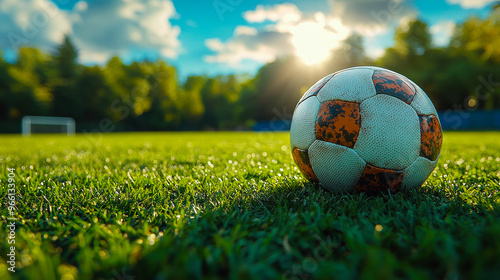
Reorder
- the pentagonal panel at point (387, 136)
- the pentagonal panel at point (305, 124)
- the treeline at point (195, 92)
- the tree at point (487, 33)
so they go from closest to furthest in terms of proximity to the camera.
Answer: the pentagonal panel at point (387, 136)
the pentagonal panel at point (305, 124)
the tree at point (487, 33)
the treeline at point (195, 92)

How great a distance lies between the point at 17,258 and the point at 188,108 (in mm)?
59824

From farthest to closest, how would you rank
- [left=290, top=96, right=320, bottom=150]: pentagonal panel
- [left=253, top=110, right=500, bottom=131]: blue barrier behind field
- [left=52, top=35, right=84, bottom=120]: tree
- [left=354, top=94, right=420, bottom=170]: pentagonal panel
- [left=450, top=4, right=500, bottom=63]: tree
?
[left=52, top=35, right=84, bottom=120]: tree, [left=253, top=110, right=500, bottom=131]: blue barrier behind field, [left=450, top=4, right=500, bottom=63]: tree, [left=290, top=96, right=320, bottom=150]: pentagonal panel, [left=354, top=94, right=420, bottom=170]: pentagonal panel

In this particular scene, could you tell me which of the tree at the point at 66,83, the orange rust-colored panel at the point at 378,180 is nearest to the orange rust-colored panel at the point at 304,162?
the orange rust-colored panel at the point at 378,180

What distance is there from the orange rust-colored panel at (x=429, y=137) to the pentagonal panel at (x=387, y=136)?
56mm

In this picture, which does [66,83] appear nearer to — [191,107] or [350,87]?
[191,107]

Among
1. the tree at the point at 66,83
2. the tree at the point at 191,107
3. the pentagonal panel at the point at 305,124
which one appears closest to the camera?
the pentagonal panel at the point at 305,124

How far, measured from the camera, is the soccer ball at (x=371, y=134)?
2.29m

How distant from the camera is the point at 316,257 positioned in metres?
1.43

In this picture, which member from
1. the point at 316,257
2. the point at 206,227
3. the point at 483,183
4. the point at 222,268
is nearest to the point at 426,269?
the point at 316,257

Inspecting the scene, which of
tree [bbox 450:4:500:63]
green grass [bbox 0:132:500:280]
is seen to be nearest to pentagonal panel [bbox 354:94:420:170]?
green grass [bbox 0:132:500:280]

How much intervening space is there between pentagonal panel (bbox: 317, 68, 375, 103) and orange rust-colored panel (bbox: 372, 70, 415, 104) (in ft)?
0.17

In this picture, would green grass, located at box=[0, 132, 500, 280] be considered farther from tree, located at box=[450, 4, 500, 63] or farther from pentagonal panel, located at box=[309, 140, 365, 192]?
tree, located at box=[450, 4, 500, 63]

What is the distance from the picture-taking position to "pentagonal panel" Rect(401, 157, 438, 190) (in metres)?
2.36

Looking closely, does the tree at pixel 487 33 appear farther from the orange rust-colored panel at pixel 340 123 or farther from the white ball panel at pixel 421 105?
the orange rust-colored panel at pixel 340 123
